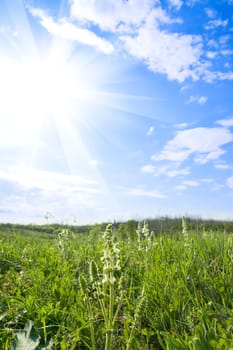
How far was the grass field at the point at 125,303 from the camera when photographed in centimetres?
266

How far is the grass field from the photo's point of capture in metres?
2.66

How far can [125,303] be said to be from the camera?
150 inches

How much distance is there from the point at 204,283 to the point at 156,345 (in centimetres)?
97

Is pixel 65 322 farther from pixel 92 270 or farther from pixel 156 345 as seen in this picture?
pixel 92 270

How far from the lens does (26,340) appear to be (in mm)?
2871

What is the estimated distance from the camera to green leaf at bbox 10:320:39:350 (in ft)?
9.22

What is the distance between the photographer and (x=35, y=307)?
3838 millimetres

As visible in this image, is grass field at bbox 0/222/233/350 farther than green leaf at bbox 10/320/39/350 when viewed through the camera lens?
No

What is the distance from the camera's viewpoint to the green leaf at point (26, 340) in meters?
2.81

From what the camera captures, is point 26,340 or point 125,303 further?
point 125,303

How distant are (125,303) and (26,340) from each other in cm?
120

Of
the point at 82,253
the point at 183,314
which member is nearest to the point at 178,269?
the point at 183,314

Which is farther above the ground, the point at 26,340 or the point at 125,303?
the point at 125,303

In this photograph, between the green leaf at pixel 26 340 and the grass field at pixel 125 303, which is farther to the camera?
the green leaf at pixel 26 340
